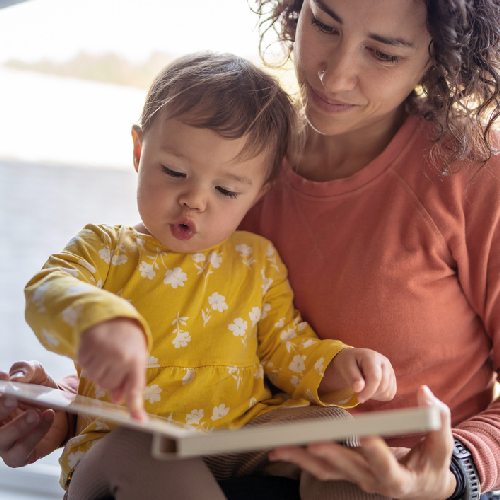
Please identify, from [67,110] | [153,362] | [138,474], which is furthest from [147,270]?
[67,110]

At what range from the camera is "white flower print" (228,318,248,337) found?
106 cm

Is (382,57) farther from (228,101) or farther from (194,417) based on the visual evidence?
(194,417)

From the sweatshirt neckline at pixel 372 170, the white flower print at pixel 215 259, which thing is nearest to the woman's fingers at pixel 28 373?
the white flower print at pixel 215 259

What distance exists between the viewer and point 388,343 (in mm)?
1062

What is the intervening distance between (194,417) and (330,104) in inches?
23.1

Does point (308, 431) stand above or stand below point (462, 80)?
below

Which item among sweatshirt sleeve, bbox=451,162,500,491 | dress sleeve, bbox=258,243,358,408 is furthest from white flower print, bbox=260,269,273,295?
sweatshirt sleeve, bbox=451,162,500,491

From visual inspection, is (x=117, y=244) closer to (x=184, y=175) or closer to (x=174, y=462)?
(x=184, y=175)

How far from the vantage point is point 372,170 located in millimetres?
1122

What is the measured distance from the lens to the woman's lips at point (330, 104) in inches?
41.6

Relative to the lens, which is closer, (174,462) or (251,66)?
(174,462)

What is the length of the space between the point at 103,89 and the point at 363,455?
2537mm

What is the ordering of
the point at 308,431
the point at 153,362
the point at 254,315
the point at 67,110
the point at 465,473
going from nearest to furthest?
the point at 308,431, the point at 465,473, the point at 153,362, the point at 254,315, the point at 67,110

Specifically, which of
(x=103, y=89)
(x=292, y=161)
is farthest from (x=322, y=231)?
(x=103, y=89)
